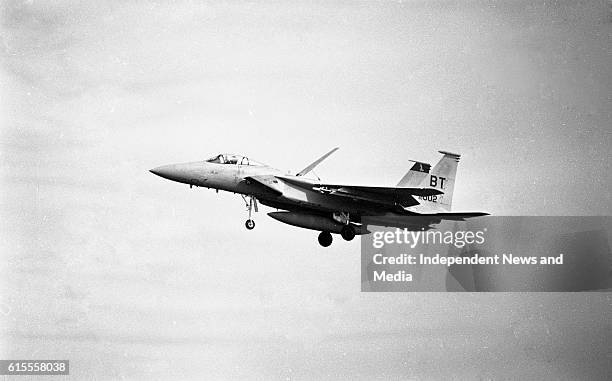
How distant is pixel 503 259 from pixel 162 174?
12.2 m

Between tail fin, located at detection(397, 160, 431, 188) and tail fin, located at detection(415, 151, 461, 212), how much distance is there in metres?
0.14

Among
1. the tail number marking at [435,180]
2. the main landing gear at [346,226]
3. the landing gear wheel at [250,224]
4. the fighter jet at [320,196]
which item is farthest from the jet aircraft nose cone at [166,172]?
the tail number marking at [435,180]

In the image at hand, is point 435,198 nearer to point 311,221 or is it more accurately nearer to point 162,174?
point 311,221

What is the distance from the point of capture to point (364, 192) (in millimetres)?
41906

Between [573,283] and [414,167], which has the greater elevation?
[414,167]

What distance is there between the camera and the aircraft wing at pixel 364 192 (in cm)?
4153

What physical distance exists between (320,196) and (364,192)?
1.32 m

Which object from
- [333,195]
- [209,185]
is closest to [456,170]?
[333,195]

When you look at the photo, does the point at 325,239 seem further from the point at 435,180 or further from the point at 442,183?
the point at 442,183

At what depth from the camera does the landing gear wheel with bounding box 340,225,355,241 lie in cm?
4281

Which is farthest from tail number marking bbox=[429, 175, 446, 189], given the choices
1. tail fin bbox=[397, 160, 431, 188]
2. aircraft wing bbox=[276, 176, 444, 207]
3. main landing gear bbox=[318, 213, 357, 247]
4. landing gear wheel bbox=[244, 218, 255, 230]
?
landing gear wheel bbox=[244, 218, 255, 230]

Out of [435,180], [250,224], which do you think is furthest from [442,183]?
[250,224]

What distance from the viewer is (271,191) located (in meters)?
41.5

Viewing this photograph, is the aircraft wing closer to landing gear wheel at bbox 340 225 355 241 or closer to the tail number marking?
landing gear wheel at bbox 340 225 355 241
